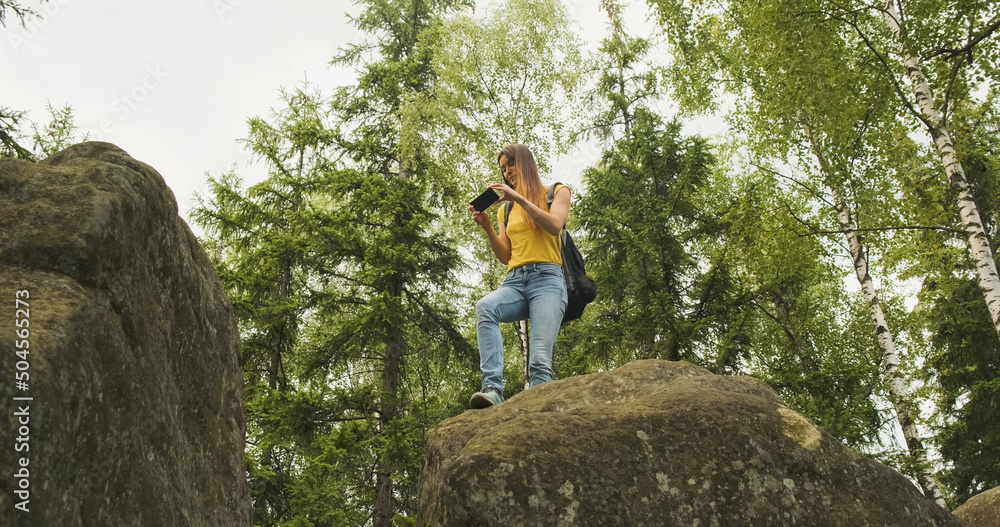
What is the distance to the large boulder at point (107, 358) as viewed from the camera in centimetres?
261

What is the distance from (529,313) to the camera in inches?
205

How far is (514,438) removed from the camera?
137 inches

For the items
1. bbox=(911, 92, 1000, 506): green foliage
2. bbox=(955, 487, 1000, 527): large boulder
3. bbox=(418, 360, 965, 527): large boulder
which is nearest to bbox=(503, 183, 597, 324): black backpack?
bbox=(418, 360, 965, 527): large boulder

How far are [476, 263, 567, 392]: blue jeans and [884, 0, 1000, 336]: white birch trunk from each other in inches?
215

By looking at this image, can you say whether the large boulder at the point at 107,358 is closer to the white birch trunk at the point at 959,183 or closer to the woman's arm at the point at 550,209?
the woman's arm at the point at 550,209

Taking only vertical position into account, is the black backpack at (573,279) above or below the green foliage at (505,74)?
below

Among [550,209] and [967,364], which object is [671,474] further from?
[967,364]

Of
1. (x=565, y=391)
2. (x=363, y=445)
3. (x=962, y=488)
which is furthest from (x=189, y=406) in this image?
(x=962, y=488)

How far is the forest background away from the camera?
380 inches

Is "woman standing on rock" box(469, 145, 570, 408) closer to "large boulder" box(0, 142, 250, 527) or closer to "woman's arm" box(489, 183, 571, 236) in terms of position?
"woman's arm" box(489, 183, 571, 236)

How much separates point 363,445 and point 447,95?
8.26m

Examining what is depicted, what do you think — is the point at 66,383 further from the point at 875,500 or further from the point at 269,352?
the point at 269,352

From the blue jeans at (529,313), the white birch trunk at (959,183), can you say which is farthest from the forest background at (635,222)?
the blue jeans at (529,313)

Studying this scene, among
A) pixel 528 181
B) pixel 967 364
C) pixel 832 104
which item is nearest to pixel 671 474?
pixel 528 181
